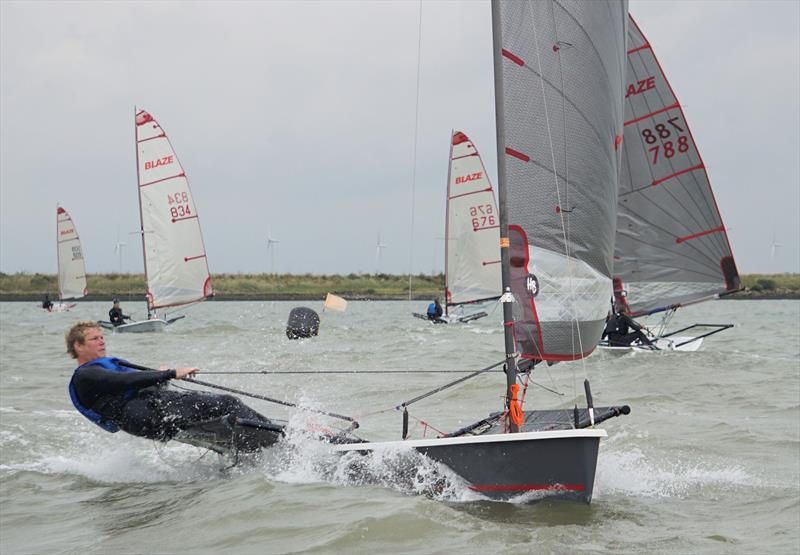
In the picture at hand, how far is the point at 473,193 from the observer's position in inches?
993

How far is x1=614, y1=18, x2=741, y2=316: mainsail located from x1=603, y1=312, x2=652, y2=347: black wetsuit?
2.65ft

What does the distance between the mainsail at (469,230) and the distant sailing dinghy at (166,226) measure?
719cm

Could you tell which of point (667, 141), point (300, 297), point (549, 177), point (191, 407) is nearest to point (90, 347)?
point (191, 407)

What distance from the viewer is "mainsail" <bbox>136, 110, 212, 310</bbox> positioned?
2259 cm

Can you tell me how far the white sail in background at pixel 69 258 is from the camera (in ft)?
125

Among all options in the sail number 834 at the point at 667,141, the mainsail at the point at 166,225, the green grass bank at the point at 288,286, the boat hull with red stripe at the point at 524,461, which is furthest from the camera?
the green grass bank at the point at 288,286

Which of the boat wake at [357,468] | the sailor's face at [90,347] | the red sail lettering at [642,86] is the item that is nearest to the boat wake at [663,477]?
the boat wake at [357,468]

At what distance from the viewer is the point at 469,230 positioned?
1006 inches

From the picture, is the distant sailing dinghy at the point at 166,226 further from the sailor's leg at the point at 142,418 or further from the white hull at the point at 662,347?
the sailor's leg at the point at 142,418

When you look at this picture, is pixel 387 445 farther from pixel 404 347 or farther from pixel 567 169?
pixel 404 347

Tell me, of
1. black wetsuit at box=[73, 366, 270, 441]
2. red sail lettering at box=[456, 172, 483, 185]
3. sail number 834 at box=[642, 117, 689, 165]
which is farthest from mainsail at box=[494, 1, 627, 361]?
red sail lettering at box=[456, 172, 483, 185]

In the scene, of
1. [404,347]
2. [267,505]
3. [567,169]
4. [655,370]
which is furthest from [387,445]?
[404,347]

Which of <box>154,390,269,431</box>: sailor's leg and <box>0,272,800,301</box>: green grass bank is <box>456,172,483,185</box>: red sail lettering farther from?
<box>0,272,800,301</box>: green grass bank

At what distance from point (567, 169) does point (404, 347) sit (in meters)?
13.9
